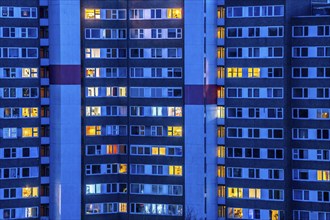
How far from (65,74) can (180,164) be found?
741 inches

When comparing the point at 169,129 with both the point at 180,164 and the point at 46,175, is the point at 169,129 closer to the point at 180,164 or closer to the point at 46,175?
the point at 180,164

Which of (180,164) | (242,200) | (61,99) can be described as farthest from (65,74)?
(242,200)

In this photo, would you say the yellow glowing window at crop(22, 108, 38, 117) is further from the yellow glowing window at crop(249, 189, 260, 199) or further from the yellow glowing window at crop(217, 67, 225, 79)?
the yellow glowing window at crop(249, 189, 260, 199)

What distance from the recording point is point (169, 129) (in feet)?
285

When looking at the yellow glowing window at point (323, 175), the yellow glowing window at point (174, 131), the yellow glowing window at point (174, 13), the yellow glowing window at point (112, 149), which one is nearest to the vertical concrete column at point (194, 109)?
the yellow glowing window at point (174, 13)

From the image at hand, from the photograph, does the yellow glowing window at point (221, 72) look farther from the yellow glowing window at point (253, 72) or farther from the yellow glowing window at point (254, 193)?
the yellow glowing window at point (254, 193)

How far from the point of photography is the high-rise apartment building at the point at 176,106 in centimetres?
8475

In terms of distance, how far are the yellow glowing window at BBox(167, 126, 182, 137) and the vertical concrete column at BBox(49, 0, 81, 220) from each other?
1165 centimetres

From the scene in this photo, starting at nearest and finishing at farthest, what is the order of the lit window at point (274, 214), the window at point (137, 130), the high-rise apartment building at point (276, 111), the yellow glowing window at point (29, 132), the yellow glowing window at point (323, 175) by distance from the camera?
the yellow glowing window at point (323, 175) → the high-rise apartment building at point (276, 111) → the lit window at point (274, 214) → the yellow glowing window at point (29, 132) → the window at point (137, 130)

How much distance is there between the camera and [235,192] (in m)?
86.1


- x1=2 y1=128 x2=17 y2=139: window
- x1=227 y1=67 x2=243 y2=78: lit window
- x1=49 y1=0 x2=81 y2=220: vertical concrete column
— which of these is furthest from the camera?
x1=227 y1=67 x2=243 y2=78: lit window

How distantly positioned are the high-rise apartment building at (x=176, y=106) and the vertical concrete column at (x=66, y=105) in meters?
0.14

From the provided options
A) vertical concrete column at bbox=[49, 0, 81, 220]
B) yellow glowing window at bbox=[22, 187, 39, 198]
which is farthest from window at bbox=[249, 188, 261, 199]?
yellow glowing window at bbox=[22, 187, 39, 198]

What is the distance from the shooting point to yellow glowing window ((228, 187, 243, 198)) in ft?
282
